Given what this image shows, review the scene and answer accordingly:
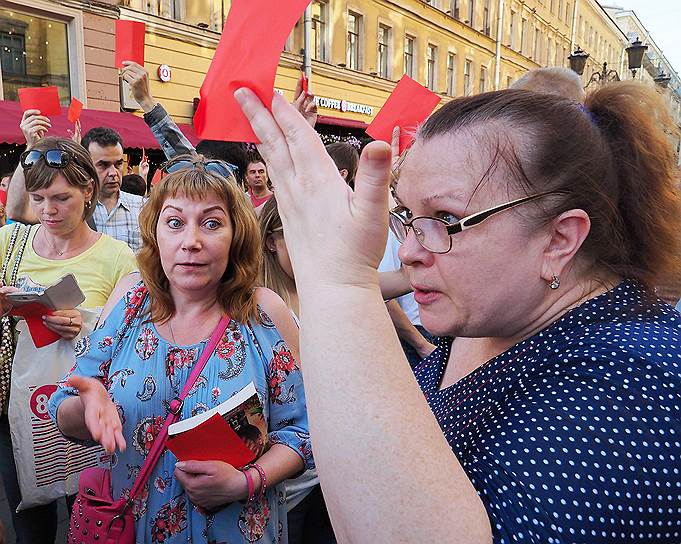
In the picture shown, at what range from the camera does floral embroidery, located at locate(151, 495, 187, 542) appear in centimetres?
160

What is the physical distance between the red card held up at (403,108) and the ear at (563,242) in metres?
1.86

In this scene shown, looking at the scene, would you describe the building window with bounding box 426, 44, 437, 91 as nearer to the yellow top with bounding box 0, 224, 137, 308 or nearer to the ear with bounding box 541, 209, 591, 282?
the yellow top with bounding box 0, 224, 137, 308

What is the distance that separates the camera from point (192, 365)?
1.70m

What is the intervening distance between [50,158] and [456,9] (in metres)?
21.8

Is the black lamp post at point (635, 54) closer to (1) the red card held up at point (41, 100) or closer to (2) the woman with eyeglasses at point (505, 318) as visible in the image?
(1) the red card held up at point (41, 100)

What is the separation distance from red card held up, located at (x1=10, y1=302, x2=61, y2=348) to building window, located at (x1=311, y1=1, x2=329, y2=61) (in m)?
14.1

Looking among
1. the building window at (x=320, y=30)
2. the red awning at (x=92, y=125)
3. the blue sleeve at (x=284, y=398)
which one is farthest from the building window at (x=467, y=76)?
the blue sleeve at (x=284, y=398)

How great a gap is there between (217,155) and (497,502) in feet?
9.47

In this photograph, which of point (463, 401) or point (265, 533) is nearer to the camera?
point (463, 401)

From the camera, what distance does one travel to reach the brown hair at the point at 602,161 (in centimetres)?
95

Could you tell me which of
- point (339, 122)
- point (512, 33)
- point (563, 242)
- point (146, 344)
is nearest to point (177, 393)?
point (146, 344)

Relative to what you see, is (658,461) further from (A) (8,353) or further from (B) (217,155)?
(B) (217,155)

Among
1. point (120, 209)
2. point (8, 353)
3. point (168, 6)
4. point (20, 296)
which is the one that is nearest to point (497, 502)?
point (20, 296)

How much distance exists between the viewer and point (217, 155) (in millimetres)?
3266
